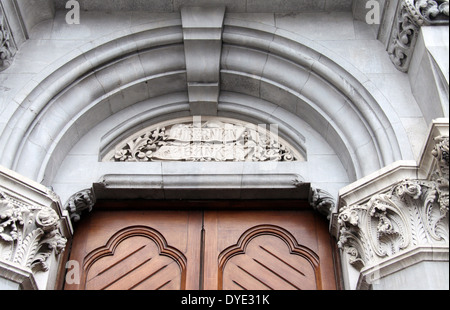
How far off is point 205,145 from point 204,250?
0.92 m

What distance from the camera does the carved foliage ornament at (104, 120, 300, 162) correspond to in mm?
4957

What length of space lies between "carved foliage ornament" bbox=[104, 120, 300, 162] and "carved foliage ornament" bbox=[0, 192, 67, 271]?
39.4 inches

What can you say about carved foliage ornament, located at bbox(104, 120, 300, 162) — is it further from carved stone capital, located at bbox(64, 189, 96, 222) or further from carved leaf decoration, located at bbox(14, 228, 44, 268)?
carved leaf decoration, located at bbox(14, 228, 44, 268)

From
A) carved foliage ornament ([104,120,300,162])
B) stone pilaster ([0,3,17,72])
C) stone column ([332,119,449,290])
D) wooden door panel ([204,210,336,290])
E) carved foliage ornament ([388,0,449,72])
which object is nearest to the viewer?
stone column ([332,119,449,290])

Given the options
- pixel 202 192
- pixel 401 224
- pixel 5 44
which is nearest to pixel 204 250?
pixel 202 192

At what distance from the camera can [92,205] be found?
185 inches

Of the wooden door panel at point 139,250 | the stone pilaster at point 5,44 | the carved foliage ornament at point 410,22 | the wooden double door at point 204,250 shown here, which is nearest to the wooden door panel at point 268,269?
the wooden double door at point 204,250

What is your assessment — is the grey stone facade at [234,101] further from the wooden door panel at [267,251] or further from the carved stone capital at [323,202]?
the wooden door panel at [267,251]

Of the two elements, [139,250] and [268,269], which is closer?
[268,269]

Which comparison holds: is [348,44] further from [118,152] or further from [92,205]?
[92,205]

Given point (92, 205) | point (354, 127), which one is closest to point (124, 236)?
point (92, 205)

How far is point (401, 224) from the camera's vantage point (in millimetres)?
3900

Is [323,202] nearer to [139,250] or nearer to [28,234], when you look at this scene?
[139,250]

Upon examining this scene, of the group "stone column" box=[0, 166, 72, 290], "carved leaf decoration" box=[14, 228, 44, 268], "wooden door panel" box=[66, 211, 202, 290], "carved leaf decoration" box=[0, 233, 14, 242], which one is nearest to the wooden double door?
"wooden door panel" box=[66, 211, 202, 290]
